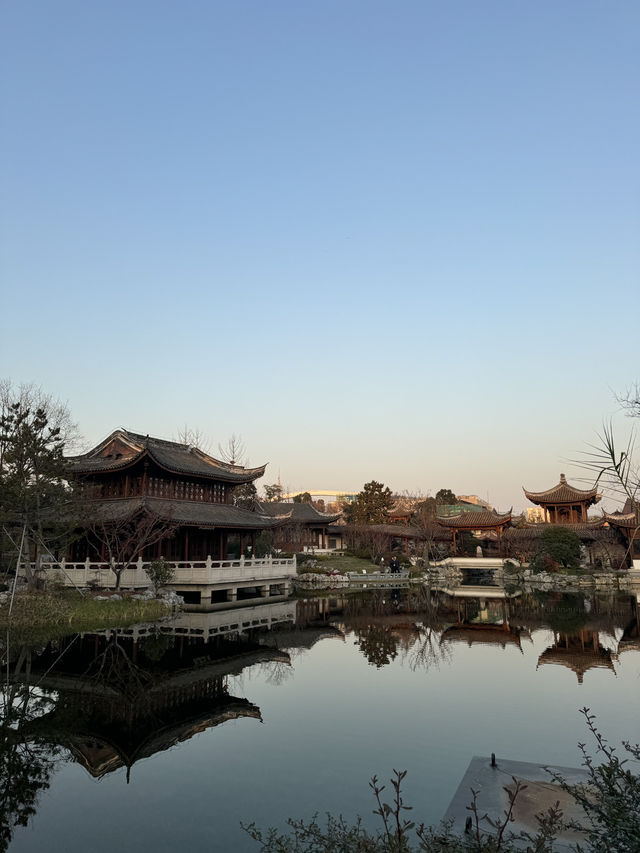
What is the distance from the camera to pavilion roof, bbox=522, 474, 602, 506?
58.0 metres

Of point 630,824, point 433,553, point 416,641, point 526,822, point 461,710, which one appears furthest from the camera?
point 433,553

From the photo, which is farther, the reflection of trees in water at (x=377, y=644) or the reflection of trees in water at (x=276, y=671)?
the reflection of trees in water at (x=377, y=644)

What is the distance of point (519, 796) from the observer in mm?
6516

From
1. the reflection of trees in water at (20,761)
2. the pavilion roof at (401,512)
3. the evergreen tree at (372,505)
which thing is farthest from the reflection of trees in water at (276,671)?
the pavilion roof at (401,512)

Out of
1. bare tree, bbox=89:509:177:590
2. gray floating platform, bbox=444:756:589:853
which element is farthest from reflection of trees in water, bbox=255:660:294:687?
bare tree, bbox=89:509:177:590

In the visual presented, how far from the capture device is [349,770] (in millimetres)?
8484

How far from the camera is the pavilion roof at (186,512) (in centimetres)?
2719

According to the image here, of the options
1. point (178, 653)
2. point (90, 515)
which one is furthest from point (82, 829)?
point (90, 515)

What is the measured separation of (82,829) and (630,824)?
5756mm

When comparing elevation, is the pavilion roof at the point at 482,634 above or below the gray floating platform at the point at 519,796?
below

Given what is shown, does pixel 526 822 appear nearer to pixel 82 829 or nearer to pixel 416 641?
pixel 82 829

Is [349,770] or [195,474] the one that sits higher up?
[195,474]

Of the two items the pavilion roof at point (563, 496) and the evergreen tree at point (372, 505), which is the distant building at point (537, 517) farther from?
the evergreen tree at point (372, 505)

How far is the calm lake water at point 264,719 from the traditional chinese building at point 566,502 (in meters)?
40.5
